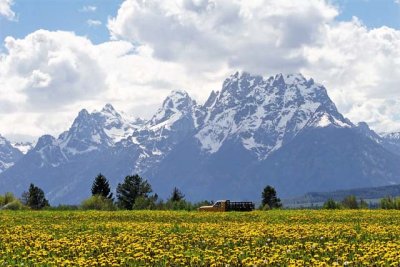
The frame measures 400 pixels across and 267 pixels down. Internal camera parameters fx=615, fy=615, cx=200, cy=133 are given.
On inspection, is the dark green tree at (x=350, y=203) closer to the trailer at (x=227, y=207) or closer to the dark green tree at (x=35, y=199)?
the trailer at (x=227, y=207)

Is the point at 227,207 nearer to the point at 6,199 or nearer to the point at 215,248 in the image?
the point at 215,248

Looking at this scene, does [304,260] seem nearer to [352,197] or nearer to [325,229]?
[325,229]

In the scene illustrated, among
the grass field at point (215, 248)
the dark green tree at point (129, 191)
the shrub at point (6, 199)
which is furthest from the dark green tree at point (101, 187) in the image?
the grass field at point (215, 248)

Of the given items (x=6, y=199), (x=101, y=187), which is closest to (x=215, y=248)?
(x=6, y=199)

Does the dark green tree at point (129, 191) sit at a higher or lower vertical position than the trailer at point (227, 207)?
higher

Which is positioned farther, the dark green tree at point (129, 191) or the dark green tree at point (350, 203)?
the dark green tree at point (129, 191)

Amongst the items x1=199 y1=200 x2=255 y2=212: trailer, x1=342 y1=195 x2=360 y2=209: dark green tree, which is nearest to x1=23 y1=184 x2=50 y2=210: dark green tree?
x1=199 y1=200 x2=255 y2=212: trailer

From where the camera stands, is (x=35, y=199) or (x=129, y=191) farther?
(x=35, y=199)

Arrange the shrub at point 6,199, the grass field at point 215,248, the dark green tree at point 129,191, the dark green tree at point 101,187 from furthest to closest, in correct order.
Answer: the dark green tree at point 101,187
the dark green tree at point 129,191
the shrub at point 6,199
the grass field at point 215,248

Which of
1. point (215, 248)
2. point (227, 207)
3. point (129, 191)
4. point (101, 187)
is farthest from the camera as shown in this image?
point (101, 187)

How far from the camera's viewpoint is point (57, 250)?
2347 cm

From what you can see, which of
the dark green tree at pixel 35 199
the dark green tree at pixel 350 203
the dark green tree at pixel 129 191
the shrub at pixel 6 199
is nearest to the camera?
the dark green tree at pixel 350 203

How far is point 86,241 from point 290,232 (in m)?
9.49

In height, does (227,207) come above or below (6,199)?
below
